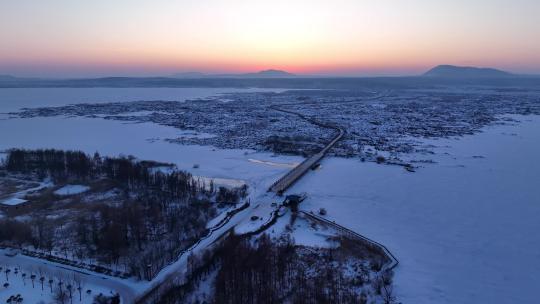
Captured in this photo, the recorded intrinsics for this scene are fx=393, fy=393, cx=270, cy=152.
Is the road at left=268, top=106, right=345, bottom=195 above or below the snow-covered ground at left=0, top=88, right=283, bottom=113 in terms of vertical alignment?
below

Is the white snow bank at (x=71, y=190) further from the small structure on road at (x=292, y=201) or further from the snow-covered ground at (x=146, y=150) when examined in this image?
the small structure on road at (x=292, y=201)

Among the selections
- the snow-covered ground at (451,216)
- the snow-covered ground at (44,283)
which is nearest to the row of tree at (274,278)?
the snow-covered ground at (451,216)

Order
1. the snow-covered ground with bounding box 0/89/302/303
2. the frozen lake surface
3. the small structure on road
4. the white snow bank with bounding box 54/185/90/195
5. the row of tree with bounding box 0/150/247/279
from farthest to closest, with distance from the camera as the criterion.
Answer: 1. the white snow bank with bounding box 54/185/90/195
2. the small structure on road
3. the snow-covered ground with bounding box 0/89/302/303
4. the row of tree with bounding box 0/150/247/279
5. the frozen lake surface

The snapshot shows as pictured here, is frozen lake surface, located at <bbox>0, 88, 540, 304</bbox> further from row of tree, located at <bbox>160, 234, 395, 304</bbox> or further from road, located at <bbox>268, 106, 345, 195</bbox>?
row of tree, located at <bbox>160, 234, 395, 304</bbox>

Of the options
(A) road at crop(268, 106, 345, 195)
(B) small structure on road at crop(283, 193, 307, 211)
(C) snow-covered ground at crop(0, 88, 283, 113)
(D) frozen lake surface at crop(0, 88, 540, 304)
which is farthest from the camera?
(C) snow-covered ground at crop(0, 88, 283, 113)

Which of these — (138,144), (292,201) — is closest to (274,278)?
(292,201)

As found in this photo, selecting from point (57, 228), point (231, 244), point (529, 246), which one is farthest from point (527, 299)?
point (57, 228)

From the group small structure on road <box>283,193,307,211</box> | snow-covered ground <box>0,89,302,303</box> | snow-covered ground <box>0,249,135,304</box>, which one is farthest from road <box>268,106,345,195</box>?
snow-covered ground <box>0,249,135,304</box>

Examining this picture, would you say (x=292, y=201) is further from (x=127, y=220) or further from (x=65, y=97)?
(x=65, y=97)
